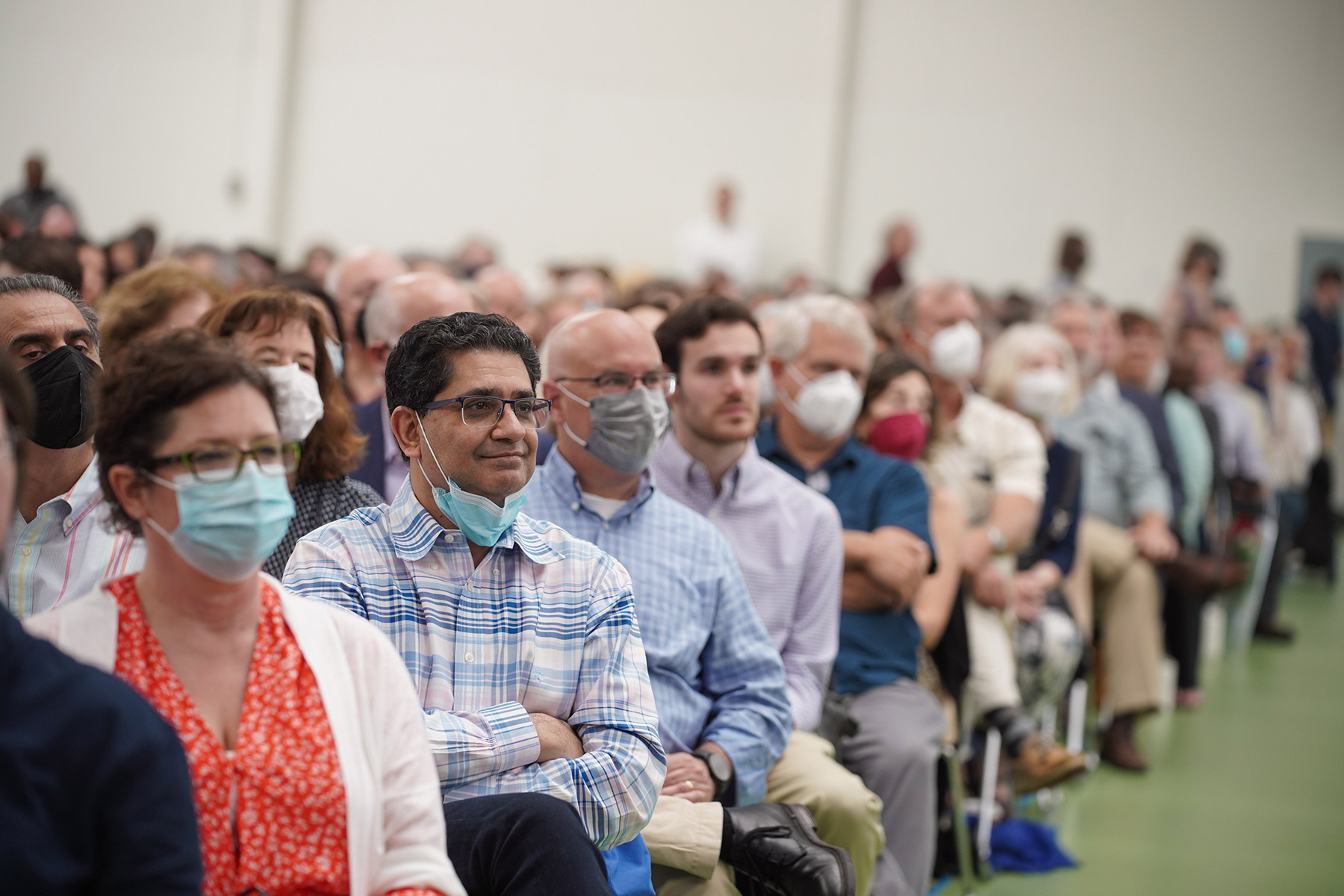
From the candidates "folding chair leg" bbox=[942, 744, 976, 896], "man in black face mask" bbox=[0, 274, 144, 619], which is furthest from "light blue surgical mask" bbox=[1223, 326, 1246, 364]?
"man in black face mask" bbox=[0, 274, 144, 619]

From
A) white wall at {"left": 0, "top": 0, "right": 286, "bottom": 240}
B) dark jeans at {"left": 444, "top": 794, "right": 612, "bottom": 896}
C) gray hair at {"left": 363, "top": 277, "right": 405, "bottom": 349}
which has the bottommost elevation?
dark jeans at {"left": 444, "top": 794, "right": 612, "bottom": 896}

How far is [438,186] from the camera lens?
482 inches

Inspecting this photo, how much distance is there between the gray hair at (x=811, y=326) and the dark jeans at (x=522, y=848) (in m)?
2.25

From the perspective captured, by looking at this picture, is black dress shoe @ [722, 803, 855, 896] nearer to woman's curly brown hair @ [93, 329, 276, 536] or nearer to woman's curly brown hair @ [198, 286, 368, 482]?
woman's curly brown hair @ [198, 286, 368, 482]

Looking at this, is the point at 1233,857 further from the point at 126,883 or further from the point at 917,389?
the point at 126,883

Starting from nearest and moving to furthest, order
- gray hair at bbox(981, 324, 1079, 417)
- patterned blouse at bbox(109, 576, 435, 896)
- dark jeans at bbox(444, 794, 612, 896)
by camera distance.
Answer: patterned blouse at bbox(109, 576, 435, 896)
dark jeans at bbox(444, 794, 612, 896)
gray hair at bbox(981, 324, 1079, 417)

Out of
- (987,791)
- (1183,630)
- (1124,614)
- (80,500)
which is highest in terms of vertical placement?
(80,500)

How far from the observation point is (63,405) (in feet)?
7.68

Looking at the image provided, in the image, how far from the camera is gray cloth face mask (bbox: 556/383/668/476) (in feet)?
9.45

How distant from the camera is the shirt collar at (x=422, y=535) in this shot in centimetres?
219

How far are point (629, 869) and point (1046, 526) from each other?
3.19m

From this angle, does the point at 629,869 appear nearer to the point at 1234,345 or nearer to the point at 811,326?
the point at 811,326

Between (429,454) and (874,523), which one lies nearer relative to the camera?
(429,454)

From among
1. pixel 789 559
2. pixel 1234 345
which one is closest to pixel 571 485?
pixel 789 559
